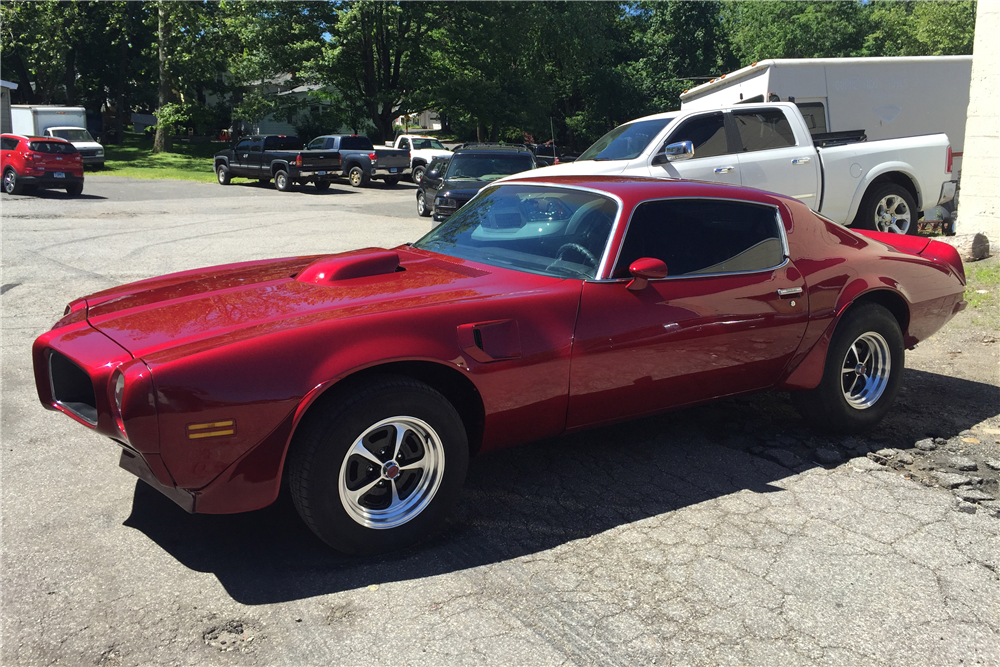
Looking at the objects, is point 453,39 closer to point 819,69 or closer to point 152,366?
point 819,69

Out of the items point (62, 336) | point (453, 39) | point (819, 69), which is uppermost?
point (453, 39)

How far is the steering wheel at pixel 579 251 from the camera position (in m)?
4.06

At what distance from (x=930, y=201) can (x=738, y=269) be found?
7.64m

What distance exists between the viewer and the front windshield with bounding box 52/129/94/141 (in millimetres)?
32844

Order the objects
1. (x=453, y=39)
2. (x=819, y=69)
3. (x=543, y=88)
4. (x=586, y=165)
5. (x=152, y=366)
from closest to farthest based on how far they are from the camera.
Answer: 1. (x=152, y=366)
2. (x=586, y=165)
3. (x=819, y=69)
4. (x=453, y=39)
5. (x=543, y=88)

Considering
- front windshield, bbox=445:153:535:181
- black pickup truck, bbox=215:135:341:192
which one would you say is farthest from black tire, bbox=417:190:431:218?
black pickup truck, bbox=215:135:341:192

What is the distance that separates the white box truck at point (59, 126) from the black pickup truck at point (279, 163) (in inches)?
259

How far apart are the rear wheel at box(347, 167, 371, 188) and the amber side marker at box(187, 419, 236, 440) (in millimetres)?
26562

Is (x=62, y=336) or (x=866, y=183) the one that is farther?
(x=866, y=183)

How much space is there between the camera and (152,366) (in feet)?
9.63

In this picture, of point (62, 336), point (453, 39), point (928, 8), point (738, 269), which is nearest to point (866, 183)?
point (738, 269)

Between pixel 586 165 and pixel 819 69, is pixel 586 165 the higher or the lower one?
the lower one

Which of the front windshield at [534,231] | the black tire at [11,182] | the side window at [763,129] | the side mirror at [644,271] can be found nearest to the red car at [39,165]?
the black tire at [11,182]

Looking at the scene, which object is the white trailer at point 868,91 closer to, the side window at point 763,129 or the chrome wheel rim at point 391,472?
the side window at point 763,129
